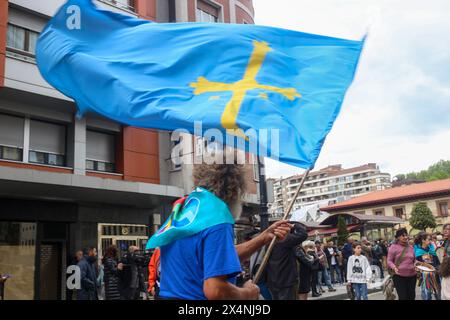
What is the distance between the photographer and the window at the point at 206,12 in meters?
21.2

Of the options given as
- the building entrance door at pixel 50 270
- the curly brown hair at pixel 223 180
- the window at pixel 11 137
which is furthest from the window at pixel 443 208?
the curly brown hair at pixel 223 180

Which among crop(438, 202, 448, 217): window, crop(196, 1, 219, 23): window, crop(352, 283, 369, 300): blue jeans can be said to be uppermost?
crop(196, 1, 219, 23): window

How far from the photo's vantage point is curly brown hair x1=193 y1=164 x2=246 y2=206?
2957 millimetres

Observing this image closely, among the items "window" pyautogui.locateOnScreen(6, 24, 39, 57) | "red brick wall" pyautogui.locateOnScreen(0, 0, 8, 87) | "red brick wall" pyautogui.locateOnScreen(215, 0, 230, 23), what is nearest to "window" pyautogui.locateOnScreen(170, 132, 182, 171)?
"window" pyautogui.locateOnScreen(6, 24, 39, 57)

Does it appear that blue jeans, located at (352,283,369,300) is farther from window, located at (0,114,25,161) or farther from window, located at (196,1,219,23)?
window, located at (196,1,219,23)

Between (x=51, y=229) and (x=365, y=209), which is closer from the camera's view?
(x=51, y=229)

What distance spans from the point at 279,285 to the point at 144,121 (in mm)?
4794

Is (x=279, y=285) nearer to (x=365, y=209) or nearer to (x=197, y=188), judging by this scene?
(x=197, y=188)

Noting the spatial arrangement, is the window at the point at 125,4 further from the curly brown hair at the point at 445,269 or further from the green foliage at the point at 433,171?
the green foliage at the point at 433,171

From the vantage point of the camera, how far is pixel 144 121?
433 cm

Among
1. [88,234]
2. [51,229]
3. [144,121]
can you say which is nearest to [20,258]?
[51,229]

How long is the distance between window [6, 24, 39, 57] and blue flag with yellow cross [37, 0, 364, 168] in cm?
962

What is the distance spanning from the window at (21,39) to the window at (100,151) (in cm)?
346

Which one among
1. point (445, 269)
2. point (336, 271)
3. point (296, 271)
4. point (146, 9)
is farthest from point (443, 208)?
point (296, 271)
